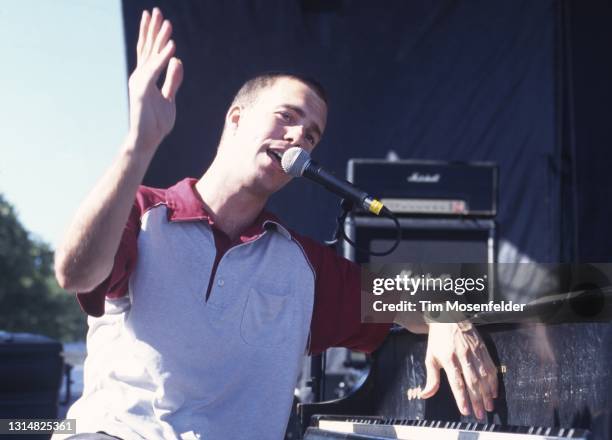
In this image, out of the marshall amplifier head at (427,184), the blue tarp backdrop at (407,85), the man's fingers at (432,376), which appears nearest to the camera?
the man's fingers at (432,376)

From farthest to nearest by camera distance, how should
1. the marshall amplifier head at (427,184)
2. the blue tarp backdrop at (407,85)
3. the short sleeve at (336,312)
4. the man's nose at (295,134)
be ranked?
the blue tarp backdrop at (407,85) → the marshall amplifier head at (427,184) → the short sleeve at (336,312) → the man's nose at (295,134)

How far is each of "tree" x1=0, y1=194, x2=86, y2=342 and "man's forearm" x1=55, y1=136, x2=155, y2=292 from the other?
2259cm

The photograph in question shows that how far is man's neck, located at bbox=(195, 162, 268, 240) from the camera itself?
73.7 inches

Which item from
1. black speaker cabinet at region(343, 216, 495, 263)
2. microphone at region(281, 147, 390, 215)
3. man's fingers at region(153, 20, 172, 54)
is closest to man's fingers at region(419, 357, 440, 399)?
microphone at region(281, 147, 390, 215)

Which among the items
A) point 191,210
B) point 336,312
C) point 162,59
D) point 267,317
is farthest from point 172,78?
point 336,312

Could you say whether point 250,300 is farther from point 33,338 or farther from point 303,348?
point 33,338

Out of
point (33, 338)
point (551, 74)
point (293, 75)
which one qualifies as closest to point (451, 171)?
point (551, 74)

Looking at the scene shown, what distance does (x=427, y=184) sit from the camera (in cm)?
384

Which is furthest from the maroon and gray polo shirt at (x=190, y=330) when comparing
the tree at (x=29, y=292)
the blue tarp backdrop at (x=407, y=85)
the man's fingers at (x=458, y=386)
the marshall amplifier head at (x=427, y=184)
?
the tree at (x=29, y=292)

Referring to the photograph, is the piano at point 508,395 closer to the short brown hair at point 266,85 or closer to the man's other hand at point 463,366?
the man's other hand at point 463,366

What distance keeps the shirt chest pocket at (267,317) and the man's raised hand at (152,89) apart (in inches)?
21.7

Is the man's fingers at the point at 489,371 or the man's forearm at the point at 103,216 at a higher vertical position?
the man's forearm at the point at 103,216

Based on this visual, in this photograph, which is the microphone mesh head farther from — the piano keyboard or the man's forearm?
the piano keyboard

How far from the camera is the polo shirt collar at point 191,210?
1.80 m
